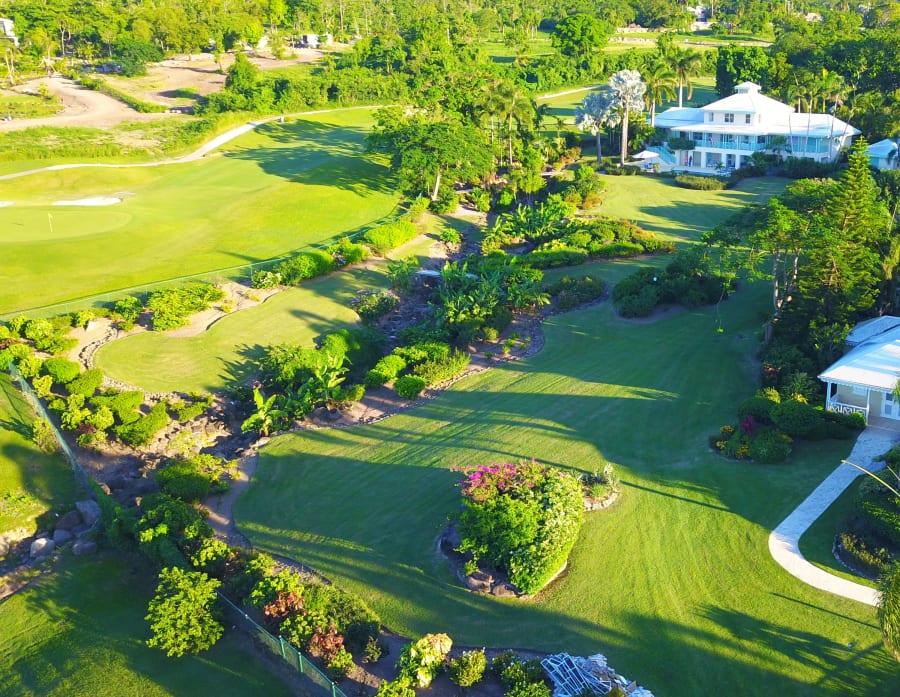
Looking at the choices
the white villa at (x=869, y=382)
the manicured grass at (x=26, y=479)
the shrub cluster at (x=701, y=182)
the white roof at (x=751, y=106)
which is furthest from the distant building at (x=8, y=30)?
the white villa at (x=869, y=382)

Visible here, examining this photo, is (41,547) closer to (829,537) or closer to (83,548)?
(83,548)

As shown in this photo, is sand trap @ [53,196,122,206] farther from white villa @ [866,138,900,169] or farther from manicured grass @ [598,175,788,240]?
white villa @ [866,138,900,169]

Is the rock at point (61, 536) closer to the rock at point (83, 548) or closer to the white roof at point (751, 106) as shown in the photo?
the rock at point (83, 548)

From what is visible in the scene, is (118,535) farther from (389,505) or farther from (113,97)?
(113,97)

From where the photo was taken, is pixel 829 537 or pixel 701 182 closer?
pixel 829 537

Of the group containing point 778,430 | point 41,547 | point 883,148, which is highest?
point 883,148

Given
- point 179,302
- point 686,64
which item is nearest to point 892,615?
point 179,302
